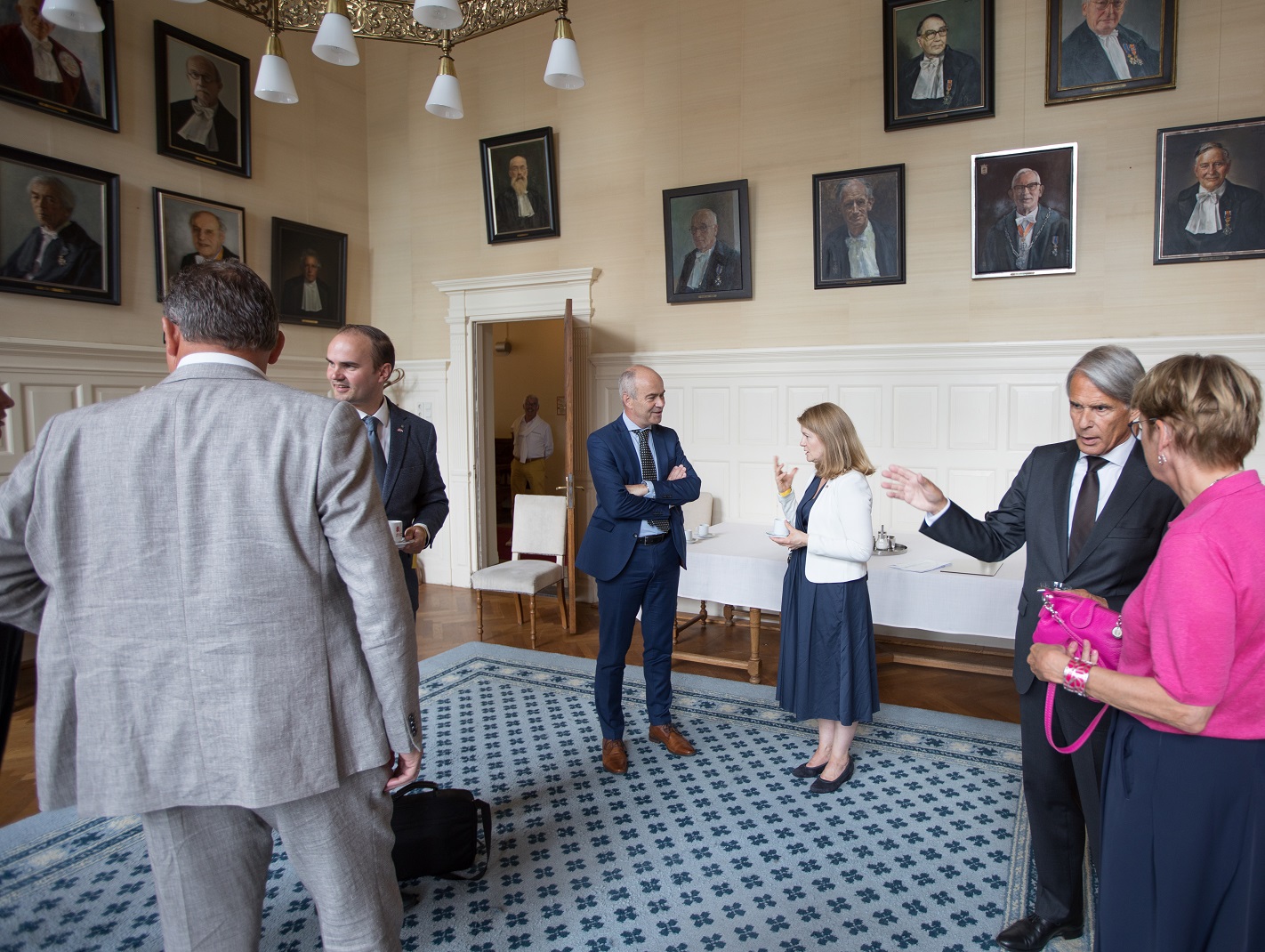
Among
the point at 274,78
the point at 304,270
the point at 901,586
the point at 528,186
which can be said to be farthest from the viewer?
the point at 304,270

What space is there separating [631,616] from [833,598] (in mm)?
995

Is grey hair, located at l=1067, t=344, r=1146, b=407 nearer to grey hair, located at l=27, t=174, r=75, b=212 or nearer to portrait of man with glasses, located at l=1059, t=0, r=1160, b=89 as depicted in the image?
portrait of man with glasses, located at l=1059, t=0, r=1160, b=89

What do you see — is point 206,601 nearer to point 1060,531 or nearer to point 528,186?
point 1060,531

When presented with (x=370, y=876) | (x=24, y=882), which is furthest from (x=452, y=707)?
(x=370, y=876)

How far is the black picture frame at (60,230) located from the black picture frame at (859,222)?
5580 mm

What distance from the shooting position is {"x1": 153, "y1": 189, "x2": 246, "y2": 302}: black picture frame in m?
6.32

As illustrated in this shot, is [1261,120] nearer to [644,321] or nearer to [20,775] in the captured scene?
[644,321]

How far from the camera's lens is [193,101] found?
21.5 feet

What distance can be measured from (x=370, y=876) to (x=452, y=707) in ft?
10.5

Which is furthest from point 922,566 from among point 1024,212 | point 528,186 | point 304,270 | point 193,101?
point 193,101

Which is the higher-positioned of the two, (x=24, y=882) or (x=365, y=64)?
(x=365, y=64)

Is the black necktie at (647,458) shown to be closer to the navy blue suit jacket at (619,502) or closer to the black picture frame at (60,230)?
the navy blue suit jacket at (619,502)

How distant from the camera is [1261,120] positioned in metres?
4.83

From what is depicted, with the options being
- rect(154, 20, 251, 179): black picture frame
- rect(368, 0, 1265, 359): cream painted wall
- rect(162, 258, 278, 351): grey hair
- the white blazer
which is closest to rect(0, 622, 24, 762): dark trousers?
rect(162, 258, 278, 351): grey hair
